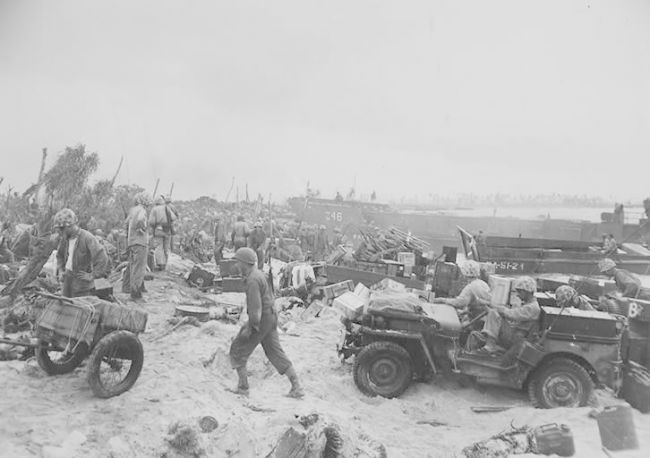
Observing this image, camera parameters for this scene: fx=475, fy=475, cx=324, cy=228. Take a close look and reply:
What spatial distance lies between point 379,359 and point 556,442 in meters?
2.33

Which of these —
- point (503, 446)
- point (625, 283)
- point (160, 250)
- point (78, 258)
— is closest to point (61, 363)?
point (78, 258)

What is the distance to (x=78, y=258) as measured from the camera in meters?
5.84

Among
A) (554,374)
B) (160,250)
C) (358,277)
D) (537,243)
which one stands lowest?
(554,374)

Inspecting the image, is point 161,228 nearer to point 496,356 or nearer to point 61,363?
point 61,363

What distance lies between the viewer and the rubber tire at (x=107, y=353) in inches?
185

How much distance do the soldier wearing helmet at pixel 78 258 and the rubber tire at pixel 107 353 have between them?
1300 millimetres

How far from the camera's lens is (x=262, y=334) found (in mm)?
5746

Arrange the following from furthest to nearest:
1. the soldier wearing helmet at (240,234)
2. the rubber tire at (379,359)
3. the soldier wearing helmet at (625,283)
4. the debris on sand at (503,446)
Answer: the soldier wearing helmet at (240,234)
the soldier wearing helmet at (625,283)
the rubber tire at (379,359)
the debris on sand at (503,446)

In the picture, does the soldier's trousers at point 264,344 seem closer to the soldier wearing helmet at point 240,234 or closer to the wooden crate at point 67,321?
the wooden crate at point 67,321

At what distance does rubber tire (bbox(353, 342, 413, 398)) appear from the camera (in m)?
6.39

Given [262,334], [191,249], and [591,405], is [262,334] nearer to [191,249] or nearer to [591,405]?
[591,405]

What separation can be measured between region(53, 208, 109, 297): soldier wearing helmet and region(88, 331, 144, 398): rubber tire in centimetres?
130

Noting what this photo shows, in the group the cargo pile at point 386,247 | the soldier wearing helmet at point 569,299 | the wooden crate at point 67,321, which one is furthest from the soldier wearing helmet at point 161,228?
the soldier wearing helmet at point 569,299

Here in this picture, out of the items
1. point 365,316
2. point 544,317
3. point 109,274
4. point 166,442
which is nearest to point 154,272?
point 109,274
